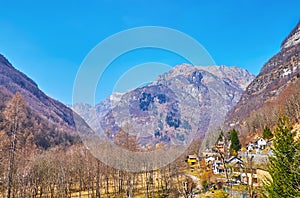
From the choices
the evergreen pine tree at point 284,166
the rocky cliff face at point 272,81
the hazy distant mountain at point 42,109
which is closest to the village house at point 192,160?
the evergreen pine tree at point 284,166

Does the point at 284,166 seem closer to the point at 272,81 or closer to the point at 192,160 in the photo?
the point at 192,160

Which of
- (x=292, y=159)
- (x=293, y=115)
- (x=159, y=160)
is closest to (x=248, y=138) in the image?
(x=293, y=115)

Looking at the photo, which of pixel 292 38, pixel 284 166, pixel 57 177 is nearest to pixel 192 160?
pixel 57 177

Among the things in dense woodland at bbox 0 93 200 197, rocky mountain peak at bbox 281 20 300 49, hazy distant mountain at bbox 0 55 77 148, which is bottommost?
dense woodland at bbox 0 93 200 197

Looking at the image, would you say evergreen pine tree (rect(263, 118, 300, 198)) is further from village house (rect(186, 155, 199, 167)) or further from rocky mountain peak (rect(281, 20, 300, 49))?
rocky mountain peak (rect(281, 20, 300, 49))

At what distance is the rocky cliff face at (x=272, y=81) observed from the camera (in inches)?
4716

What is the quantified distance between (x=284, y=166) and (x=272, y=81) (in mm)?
146773

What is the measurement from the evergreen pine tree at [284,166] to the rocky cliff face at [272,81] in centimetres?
10901

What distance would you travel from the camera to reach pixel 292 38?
168 meters

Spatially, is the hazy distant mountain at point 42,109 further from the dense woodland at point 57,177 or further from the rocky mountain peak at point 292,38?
the rocky mountain peak at point 292,38

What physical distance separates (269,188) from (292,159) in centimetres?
147

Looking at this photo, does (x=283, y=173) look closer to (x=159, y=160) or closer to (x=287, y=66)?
(x=159, y=160)

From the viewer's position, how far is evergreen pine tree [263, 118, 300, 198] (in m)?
9.41

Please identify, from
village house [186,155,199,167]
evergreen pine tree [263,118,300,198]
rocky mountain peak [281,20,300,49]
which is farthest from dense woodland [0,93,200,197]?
rocky mountain peak [281,20,300,49]
